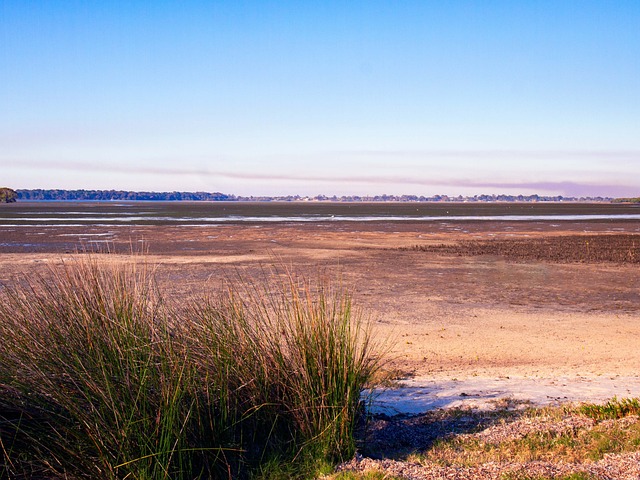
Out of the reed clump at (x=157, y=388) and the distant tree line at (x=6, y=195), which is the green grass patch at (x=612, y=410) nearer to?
the reed clump at (x=157, y=388)

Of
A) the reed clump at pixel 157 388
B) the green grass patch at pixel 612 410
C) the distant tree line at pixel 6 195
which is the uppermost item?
the distant tree line at pixel 6 195

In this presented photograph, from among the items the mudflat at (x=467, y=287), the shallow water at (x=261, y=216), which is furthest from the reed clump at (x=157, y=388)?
the shallow water at (x=261, y=216)

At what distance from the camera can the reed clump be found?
511 centimetres

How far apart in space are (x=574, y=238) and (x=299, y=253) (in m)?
18.0

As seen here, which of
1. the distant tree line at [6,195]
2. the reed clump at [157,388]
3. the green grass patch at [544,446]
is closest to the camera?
the reed clump at [157,388]

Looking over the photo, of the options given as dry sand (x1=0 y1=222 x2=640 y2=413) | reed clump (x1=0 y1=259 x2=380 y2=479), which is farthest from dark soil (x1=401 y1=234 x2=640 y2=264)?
reed clump (x1=0 y1=259 x2=380 y2=479)

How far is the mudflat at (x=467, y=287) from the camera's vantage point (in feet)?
33.7

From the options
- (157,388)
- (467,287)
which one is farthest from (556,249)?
(157,388)

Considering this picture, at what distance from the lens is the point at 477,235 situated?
40.5m

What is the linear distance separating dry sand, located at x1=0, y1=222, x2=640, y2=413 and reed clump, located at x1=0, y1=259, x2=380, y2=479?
796mm

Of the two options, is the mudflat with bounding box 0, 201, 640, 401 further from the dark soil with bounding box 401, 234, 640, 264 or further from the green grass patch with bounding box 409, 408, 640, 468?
the green grass patch with bounding box 409, 408, 640, 468

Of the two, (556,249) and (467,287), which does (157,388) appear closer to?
(467,287)

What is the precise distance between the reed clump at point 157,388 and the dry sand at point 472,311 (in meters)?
0.80

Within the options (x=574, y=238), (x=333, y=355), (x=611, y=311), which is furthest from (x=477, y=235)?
(x=333, y=355)
